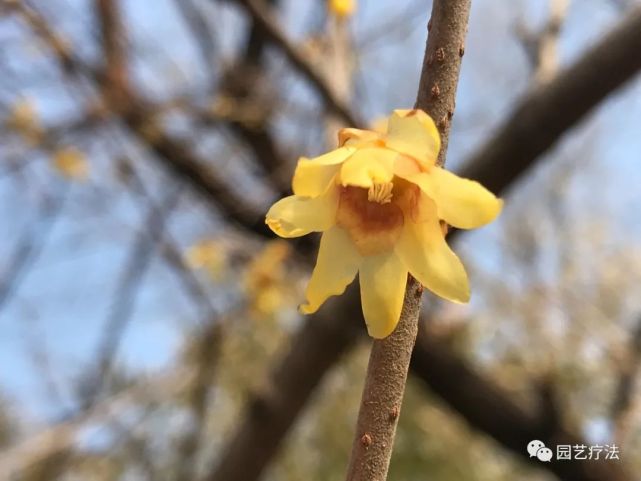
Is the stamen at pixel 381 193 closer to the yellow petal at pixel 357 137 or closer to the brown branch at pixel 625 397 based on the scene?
the yellow petal at pixel 357 137

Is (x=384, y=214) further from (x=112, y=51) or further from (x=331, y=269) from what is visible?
(x=112, y=51)

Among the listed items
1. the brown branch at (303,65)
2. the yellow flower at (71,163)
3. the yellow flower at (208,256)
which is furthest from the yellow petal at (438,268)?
the yellow flower at (71,163)

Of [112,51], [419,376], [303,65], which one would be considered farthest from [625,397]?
[112,51]

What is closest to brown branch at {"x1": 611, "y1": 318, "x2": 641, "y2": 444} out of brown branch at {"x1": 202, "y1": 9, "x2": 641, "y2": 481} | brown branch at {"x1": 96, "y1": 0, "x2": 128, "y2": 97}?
brown branch at {"x1": 202, "y1": 9, "x2": 641, "y2": 481}

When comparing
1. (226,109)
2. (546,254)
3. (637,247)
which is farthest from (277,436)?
(637,247)

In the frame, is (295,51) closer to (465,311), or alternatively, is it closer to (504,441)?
(504,441)

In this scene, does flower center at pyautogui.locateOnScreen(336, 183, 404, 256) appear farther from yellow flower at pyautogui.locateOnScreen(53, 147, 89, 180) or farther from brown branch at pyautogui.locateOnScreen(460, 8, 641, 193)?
yellow flower at pyautogui.locateOnScreen(53, 147, 89, 180)
